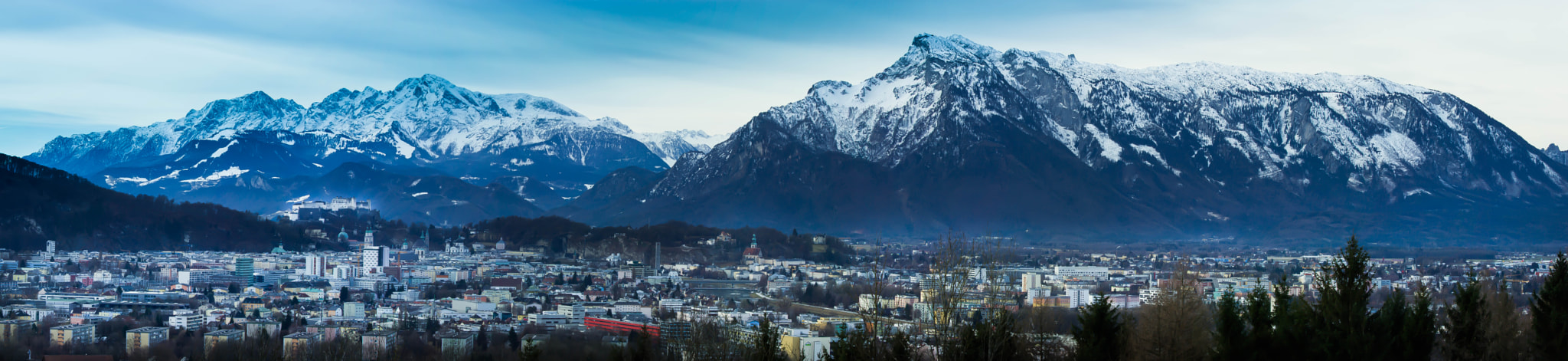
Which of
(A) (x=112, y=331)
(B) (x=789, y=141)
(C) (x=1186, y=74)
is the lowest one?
(A) (x=112, y=331)

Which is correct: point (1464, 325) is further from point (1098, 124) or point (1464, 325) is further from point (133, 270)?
point (1098, 124)

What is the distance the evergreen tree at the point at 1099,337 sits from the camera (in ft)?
67.5

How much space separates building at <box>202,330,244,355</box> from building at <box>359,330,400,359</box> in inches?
147

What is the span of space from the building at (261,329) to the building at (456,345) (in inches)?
223

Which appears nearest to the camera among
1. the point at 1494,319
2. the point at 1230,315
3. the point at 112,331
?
the point at 1230,315

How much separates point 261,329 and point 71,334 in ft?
20.5

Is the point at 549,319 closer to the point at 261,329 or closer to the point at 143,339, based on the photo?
the point at 261,329

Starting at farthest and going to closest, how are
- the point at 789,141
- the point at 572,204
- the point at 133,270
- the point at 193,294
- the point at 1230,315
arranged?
the point at 572,204 → the point at 789,141 → the point at 133,270 → the point at 193,294 → the point at 1230,315

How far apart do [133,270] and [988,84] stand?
330ft

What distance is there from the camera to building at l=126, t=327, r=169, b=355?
3944cm

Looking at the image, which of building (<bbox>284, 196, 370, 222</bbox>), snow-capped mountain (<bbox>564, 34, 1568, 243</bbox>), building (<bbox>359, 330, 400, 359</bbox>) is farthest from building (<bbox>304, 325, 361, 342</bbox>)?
building (<bbox>284, 196, 370, 222</bbox>)

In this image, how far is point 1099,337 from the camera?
68.1 feet

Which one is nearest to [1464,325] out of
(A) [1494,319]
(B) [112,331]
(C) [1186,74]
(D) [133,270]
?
(A) [1494,319]

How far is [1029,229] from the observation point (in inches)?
5157
